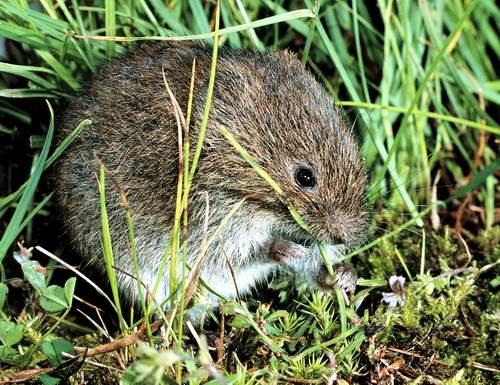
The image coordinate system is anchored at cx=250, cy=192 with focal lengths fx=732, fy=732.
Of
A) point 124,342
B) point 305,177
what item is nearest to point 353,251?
point 305,177

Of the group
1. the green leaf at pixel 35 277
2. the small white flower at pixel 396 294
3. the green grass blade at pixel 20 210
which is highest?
the green grass blade at pixel 20 210

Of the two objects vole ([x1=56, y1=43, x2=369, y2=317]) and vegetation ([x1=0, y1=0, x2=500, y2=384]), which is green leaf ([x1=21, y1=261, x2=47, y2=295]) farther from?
vole ([x1=56, y1=43, x2=369, y2=317])

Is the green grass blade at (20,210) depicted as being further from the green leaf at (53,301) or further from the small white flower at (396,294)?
the small white flower at (396,294)

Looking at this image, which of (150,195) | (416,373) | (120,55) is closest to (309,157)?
(150,195)

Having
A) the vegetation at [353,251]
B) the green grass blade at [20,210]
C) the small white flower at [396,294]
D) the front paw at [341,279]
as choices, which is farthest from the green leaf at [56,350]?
the small white flower at [396,294]

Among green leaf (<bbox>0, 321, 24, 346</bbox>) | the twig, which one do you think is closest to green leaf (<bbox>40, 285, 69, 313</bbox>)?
green leaf (<bbox>0, 321, 24, 346</bbox>)

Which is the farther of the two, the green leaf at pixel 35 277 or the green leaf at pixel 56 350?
the green leaf at pixel 35 277
